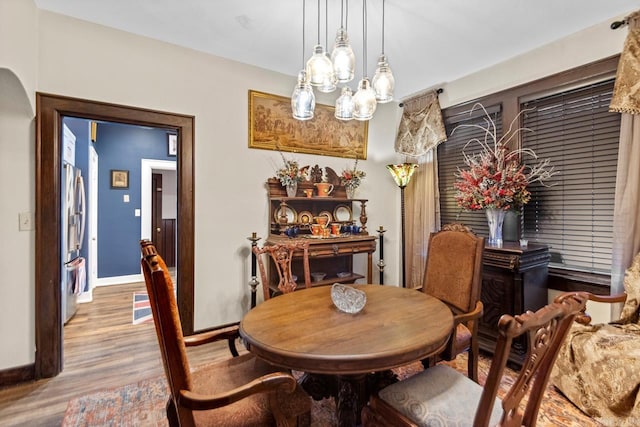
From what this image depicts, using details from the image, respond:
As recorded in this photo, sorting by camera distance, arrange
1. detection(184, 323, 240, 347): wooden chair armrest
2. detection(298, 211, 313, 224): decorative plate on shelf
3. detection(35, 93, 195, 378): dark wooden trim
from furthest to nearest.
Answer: detection(298, 211, 313, 224): decorative plate on shelf
detection(35, 93, 195, 378): dark wooden trim
detection(184, 323, 240, 347): wooden chair armrest

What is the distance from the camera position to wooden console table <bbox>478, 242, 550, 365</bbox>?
246 cm

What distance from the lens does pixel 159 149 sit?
554cm

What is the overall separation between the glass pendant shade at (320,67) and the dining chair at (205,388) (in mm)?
1280

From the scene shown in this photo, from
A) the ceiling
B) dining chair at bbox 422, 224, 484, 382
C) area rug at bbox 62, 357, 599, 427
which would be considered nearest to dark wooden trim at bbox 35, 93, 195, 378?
area rug at bbox 62, 357, 599, 427

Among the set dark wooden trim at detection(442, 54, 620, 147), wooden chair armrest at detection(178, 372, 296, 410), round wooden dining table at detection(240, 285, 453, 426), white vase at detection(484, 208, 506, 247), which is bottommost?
wooden chair armrest at detection(178, 372, 296, 410)

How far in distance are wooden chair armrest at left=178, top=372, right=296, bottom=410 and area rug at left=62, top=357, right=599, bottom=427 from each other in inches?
36.4

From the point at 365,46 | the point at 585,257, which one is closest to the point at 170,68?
the point at 365,46

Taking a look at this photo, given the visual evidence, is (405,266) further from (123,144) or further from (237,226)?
(123,144)

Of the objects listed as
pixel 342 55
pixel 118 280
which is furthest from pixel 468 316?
pixel 118 280

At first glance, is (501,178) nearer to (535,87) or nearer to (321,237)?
(535,87)

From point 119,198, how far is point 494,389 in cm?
585

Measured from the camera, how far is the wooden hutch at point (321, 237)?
10.6ft

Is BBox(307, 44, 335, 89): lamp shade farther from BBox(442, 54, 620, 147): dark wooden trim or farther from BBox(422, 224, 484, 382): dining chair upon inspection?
BBox(442, 54, 620, 147): dark wooden trim

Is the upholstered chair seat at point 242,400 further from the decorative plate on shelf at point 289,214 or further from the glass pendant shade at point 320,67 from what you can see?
the decorative plate on shelf at point 289,214
